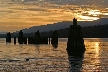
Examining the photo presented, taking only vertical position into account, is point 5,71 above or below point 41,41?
above

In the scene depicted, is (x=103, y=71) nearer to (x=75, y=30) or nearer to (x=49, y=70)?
(x=49, y=70)

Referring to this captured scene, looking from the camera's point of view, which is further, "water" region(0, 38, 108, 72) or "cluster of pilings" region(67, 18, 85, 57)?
"cluster of pilings" region(67, 18, 85, 57)

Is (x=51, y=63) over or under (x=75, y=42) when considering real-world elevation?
over

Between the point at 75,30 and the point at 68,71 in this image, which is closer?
the point at 68,71

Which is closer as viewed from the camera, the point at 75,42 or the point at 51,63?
the point at 51,63

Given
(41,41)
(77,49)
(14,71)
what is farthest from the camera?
(41,41)

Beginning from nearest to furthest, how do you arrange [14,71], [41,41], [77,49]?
[14,71]
[77,49]
[41,41]

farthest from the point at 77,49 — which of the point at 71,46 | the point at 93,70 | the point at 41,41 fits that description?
the point at 41,41

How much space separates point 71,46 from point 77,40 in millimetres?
2571

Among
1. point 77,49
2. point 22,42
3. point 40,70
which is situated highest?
point 40,70

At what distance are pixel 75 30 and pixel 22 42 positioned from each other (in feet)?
239

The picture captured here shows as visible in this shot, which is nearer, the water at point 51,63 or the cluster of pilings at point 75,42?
the water at point 51,63

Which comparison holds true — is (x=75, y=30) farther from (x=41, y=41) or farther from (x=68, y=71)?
(x=41, y=41)

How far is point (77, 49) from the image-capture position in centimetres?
8694
